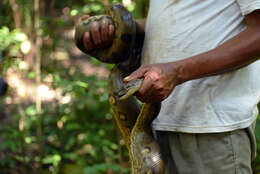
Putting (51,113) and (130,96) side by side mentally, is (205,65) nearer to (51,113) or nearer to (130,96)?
(130,96)

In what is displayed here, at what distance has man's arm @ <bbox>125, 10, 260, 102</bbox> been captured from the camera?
Answer: 48.8 inches

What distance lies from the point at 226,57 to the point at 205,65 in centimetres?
9

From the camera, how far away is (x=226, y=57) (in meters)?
1.26

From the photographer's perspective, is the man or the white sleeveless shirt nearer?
the man

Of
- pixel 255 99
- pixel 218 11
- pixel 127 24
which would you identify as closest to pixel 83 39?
pixel 127 24

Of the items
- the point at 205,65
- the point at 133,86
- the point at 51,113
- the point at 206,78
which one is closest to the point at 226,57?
the point at 205,65

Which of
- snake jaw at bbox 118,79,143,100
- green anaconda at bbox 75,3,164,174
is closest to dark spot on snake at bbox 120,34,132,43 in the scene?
green anaconda at bbox 75,3,164,174

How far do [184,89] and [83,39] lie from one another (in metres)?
0.60

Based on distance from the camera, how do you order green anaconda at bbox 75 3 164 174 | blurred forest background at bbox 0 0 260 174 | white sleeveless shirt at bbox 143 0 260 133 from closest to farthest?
white sleeveless shirt at bbox 143 0 260 133 → green anaconda at bbox 75 3 164 174 → blurred forest background at bbox 0 0 260 174

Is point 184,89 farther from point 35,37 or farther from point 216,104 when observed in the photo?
point 35,37

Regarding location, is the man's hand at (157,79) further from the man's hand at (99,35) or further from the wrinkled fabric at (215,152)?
the man's hand at (99,35)

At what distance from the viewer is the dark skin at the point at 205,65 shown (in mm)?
1238

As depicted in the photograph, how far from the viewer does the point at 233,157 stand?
4.70 feet

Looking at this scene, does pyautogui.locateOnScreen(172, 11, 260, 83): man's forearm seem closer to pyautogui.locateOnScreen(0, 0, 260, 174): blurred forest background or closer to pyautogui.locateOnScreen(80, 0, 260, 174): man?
pyautogui.locateOnScreen(80, 0, 260, 174): man
